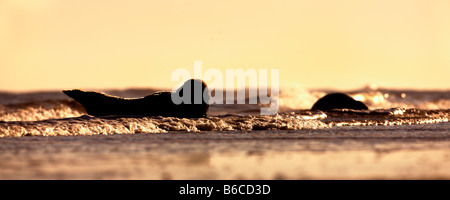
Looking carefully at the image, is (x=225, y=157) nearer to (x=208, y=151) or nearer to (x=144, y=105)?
(x=208, y=151)

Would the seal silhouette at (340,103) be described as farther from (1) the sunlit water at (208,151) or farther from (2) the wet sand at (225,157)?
(2) the wet sand at (225,157)

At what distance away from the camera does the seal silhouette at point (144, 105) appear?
12.7 metres

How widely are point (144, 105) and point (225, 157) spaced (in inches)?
252

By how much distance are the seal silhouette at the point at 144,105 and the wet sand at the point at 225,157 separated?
3.36 m

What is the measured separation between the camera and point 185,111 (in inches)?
513

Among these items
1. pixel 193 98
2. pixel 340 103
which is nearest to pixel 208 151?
pixel 193 98

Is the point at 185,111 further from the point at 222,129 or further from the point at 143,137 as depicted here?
the point at 143,137

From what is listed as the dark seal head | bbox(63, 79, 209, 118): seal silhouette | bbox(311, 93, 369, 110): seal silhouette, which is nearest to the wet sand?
bbox(63, 79, 209, 118): seal silhouette

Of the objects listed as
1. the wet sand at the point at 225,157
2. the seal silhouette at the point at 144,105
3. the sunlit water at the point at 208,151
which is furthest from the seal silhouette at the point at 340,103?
the wet sand at the point at 225,157

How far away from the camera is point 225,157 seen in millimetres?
6648
